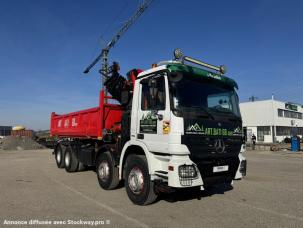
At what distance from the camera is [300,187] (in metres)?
8.19

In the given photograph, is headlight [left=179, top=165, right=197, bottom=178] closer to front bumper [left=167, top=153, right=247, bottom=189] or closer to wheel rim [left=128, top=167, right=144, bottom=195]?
front bumper [left=167, top=153, right=247, bottom=189]

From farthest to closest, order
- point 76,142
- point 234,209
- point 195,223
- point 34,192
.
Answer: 1. point 76,142
2. point 34,192
3. point 234,209
4. point 195,223

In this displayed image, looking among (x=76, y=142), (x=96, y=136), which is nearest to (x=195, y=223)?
(x=96, y=136)

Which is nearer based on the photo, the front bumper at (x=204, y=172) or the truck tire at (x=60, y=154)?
the front bumper at (x=204, y=172)

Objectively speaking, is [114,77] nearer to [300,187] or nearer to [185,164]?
[185,164]

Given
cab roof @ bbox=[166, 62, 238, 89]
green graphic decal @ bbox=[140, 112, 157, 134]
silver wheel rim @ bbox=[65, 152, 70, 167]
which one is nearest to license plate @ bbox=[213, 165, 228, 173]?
green graphic decal @ bbox=[140, 112, 157, 134]

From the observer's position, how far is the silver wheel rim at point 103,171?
759cm

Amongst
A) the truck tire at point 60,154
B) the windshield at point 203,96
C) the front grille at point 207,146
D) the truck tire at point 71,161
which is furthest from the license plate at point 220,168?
the truck tire at point 60,154

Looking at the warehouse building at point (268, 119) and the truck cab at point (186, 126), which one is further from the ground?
the warehouse building at point (268, 119)

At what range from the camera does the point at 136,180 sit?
6191mm

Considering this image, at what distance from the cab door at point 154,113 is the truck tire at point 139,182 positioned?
45 centimetres

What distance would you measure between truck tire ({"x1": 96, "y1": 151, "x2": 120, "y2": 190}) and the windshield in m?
2.79

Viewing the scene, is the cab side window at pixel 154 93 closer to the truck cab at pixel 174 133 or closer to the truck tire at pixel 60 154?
the truck cab at pixel 174 133

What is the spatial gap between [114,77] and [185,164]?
11.6ft
